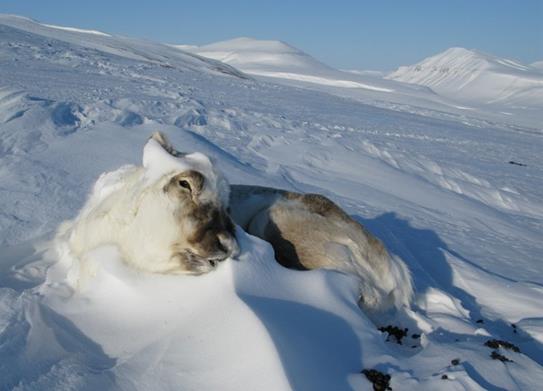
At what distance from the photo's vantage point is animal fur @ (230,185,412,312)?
321 centimetres

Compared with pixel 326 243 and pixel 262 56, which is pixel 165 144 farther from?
pixel 262 56

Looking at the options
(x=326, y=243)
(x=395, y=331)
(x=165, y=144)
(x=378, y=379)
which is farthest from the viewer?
(x=326, y=243)

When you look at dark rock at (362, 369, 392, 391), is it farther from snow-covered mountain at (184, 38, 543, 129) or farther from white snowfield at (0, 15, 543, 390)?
snow-covered mountain at (184, 38, 543, 129)

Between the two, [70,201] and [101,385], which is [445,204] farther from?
[101,385]

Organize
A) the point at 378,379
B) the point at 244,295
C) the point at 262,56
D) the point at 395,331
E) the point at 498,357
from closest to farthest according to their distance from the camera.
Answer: the point at 378,379 < the point at 244,295 < the point at 498,357 < the point at 395,331 < the point at 262,56

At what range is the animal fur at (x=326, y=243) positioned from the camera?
10.5 ft

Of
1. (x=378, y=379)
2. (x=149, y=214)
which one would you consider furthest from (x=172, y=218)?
(x=378, y=379)

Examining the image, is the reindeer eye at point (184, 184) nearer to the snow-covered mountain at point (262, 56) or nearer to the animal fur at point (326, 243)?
the animal fur at point (326, 243)

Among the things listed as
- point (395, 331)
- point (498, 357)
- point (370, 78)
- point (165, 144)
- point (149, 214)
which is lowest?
point (395, 331)

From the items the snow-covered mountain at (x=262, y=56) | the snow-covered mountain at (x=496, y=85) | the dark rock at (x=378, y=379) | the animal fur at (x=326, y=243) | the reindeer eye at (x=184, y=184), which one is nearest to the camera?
the dark rock at (x=378, y=379)

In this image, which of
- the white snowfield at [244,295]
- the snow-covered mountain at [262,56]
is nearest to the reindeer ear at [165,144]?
the white snowfield at [244,295]

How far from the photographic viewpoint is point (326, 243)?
330 cm

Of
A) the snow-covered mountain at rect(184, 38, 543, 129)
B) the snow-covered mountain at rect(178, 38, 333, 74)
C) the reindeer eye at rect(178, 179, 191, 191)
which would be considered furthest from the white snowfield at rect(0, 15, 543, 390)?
the snow-covered mountain at rect(178, 38, 333, 74)

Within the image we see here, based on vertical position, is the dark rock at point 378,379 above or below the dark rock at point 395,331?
above
